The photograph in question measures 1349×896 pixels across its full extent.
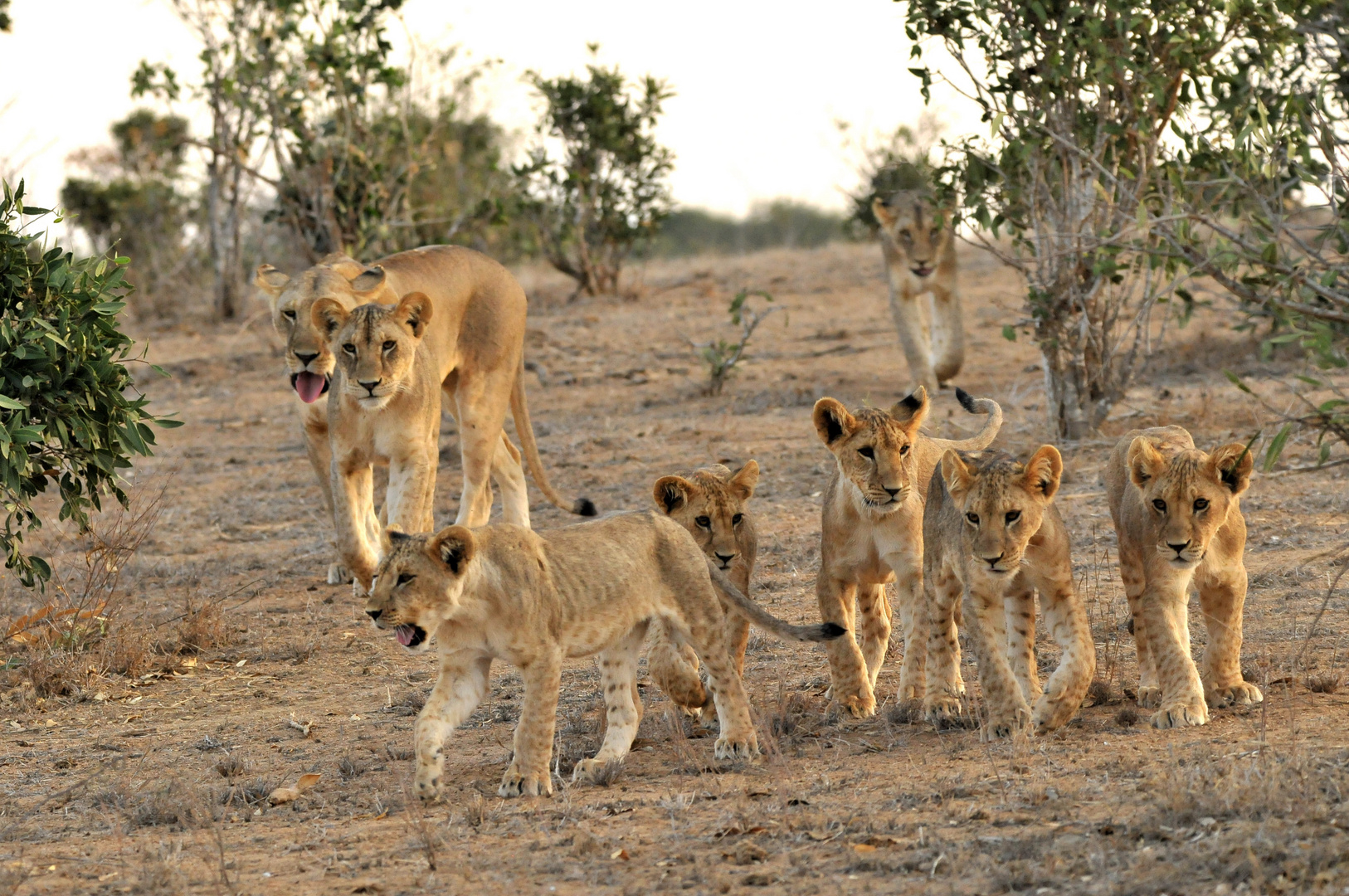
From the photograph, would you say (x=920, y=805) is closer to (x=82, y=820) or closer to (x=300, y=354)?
(x=82, y=820)

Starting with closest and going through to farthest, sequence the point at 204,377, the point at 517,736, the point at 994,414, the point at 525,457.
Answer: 1. the point at 517,736
2. the point at 994,414
3. the point at 525,457
4. the point at 204,377

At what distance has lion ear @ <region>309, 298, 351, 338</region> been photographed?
7234mm

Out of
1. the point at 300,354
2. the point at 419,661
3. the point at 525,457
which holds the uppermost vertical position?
the point at 300,354

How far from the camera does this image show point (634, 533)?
201 inches

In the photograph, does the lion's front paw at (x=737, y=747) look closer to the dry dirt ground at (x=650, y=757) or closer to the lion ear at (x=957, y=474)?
the dry dirt ground at (x=650, y=757)

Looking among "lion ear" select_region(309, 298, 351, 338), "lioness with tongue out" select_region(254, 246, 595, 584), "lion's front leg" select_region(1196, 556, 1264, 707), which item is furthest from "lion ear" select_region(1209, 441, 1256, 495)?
"lion ear" select_region(309, 298, 351, 338)

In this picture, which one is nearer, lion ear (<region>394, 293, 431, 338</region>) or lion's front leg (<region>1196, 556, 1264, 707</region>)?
lion's front leg (<region>1196, 556, 1264, 707</region>)

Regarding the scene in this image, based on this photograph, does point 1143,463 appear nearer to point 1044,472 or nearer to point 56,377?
point 1044,472

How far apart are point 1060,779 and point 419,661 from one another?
128 inches

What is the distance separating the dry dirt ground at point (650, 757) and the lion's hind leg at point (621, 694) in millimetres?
106

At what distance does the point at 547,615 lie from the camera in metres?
4.73

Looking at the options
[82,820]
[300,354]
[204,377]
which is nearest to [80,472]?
[300,354]

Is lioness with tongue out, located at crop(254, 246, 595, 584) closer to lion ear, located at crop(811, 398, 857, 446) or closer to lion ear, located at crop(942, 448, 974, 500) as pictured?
lion ear, located at crop(811, 398, 857, 446)

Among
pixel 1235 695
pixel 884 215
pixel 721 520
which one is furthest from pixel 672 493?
pixel 884 215
